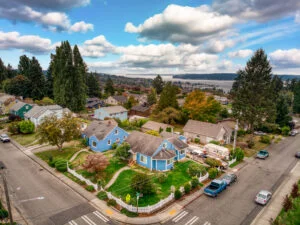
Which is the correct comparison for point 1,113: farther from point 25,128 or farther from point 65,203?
point 65,203

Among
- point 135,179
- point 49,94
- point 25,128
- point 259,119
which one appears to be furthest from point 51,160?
point 49,94

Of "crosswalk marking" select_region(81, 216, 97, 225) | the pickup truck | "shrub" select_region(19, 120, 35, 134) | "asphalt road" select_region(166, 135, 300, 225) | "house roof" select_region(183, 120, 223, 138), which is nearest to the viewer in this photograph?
"crosswalk marking" select_region(81, 216, 97, 225)

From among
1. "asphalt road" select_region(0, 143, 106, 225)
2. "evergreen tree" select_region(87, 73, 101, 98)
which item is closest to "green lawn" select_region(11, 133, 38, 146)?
"asphalt road" select_region(0, 143, 106, 225)

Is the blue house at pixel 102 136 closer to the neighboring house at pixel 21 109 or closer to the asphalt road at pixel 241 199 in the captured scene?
the asphalt road at pixel 241 199

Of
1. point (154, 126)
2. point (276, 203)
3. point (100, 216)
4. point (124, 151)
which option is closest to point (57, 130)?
point (124, 151)

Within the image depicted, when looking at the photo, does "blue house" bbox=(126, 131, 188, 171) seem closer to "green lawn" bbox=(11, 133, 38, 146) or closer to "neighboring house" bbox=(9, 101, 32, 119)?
"green lawn" bbox=(11, 133, 38, 146)

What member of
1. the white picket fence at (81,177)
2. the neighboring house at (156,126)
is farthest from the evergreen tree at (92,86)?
the white picket fence at (81,177)

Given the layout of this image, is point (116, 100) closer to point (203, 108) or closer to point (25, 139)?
point (203, 108)
